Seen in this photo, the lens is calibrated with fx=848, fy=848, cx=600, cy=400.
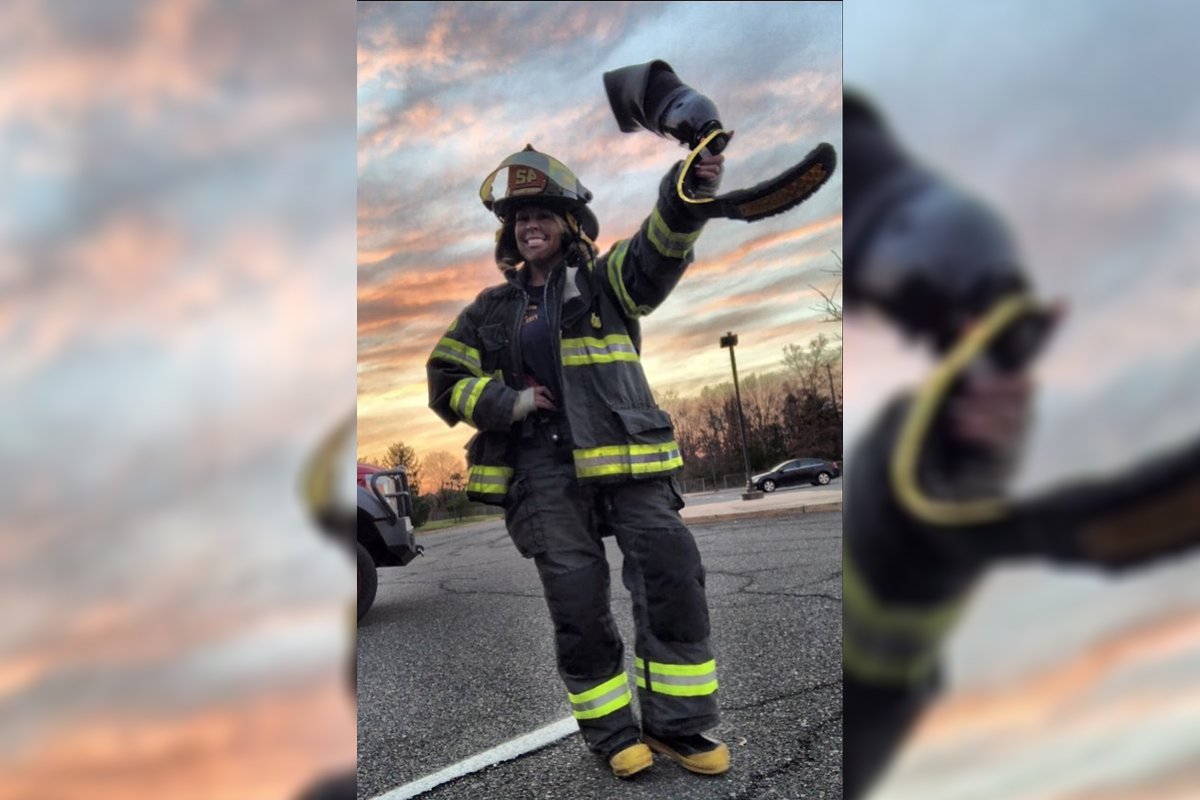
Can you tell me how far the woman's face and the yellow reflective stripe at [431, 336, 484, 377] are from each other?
223 mm

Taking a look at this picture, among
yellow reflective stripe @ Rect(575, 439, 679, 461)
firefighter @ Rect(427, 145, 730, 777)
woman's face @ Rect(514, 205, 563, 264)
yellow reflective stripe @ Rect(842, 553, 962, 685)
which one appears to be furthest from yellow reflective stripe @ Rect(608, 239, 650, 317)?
yellow reflective stripe @ Rect(842, 553, 962, 685)

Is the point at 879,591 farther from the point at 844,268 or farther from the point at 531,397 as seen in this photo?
the point at 531,397

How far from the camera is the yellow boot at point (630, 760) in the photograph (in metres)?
1.60

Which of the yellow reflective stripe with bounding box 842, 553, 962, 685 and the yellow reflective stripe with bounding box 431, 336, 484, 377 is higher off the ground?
the yellow reflective stripe with bounding box 431, 336, 484, 377

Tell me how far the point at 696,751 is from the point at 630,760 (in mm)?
127

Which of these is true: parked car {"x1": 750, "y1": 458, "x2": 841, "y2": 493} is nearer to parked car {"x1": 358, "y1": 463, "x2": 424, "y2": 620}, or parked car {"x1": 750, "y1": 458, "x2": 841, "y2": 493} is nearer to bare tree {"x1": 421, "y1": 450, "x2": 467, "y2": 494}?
bare tree {"x1": 421, "y1": 450, "x2": 467, "y2": 494}

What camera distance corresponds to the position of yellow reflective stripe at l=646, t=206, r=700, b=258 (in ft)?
5.26

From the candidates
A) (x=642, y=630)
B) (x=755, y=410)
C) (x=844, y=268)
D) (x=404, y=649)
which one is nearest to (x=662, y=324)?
(x=755, y=410)

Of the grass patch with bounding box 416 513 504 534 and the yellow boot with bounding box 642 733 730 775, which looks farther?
the grass patch with bounding box 416 513 504 534

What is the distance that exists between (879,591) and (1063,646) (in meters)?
0.36

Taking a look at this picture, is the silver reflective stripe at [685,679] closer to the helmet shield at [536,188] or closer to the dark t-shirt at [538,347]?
the dark t-shirt at [538,347]

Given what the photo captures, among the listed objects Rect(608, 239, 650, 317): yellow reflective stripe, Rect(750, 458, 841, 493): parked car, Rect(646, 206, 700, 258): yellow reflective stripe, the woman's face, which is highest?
the woman's face

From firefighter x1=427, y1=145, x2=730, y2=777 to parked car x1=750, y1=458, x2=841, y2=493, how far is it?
0.17 metres

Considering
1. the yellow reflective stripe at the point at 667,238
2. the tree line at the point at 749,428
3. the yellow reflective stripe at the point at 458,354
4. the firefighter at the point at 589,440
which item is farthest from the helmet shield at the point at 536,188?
the tree line at the point at 749,428
